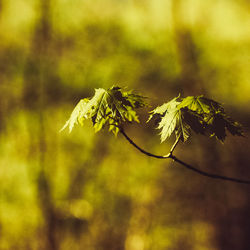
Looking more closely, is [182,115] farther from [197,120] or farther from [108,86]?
[108,86]

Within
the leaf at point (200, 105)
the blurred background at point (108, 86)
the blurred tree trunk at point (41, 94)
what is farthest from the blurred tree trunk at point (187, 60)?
the leaf at point (200, 105)

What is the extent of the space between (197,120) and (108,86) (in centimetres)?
352

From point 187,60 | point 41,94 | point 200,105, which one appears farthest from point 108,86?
point 200,105

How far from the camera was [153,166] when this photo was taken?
5121mm

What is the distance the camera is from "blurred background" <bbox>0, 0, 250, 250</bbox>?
4867 mm

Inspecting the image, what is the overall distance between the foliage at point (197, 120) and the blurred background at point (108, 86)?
3.43m

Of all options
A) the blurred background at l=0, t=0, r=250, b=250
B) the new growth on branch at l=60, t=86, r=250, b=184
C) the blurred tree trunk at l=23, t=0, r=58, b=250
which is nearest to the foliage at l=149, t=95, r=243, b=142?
the new growth on branch at l=60, t=86, r=250, b=184

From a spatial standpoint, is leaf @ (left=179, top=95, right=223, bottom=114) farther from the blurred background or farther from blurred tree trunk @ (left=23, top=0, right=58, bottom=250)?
blurred tree trunk @ (left=23, top=0, right=58, bottom=250)

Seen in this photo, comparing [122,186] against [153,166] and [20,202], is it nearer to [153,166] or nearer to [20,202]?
[153,166]

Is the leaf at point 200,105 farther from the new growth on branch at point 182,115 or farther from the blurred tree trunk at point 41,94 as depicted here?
the blurred tree trunk at point 41,94

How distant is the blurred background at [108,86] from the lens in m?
4.87

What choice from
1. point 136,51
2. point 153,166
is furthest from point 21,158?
point 136,51

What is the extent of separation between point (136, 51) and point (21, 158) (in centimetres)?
266

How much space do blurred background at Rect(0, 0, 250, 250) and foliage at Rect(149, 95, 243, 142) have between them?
3432 millimetres
